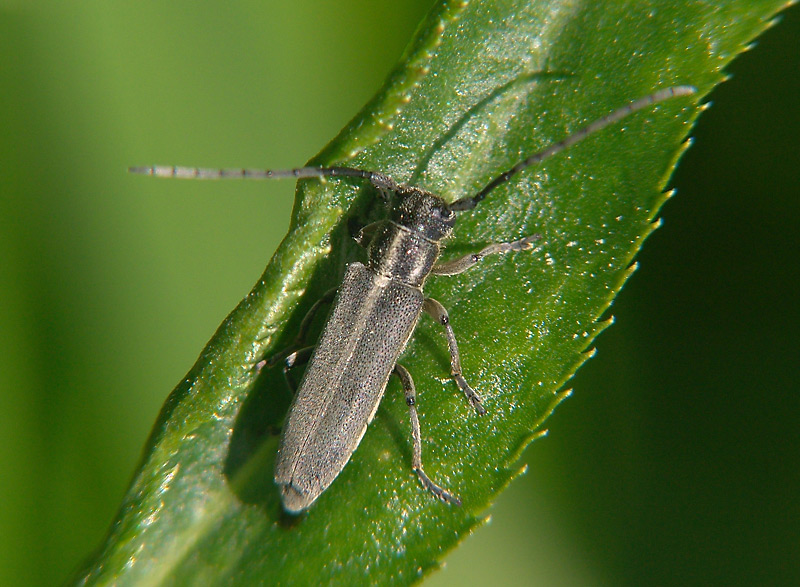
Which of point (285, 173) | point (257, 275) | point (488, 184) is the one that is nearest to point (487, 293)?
point (488, 184)

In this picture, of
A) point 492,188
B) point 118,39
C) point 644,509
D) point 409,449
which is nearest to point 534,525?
point 644,509

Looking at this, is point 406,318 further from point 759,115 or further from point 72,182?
point 72,182

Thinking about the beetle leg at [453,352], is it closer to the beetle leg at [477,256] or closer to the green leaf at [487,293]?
the green leaf at [487,293]

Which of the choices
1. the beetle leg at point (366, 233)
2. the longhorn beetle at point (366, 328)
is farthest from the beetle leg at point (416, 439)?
the beetle leg at point (366, 233)

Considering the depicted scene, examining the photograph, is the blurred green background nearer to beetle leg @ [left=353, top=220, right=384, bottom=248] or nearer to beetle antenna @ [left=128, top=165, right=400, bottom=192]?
beetle leg @ [left=353, top=220, right=384, bottom=248]

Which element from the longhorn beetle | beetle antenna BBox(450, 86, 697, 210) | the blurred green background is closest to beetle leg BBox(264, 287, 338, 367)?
the longhorn beetle

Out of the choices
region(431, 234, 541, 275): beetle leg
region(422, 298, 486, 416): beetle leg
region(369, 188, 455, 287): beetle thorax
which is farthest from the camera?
region(369, 188, 455, 287): beetle thorax
